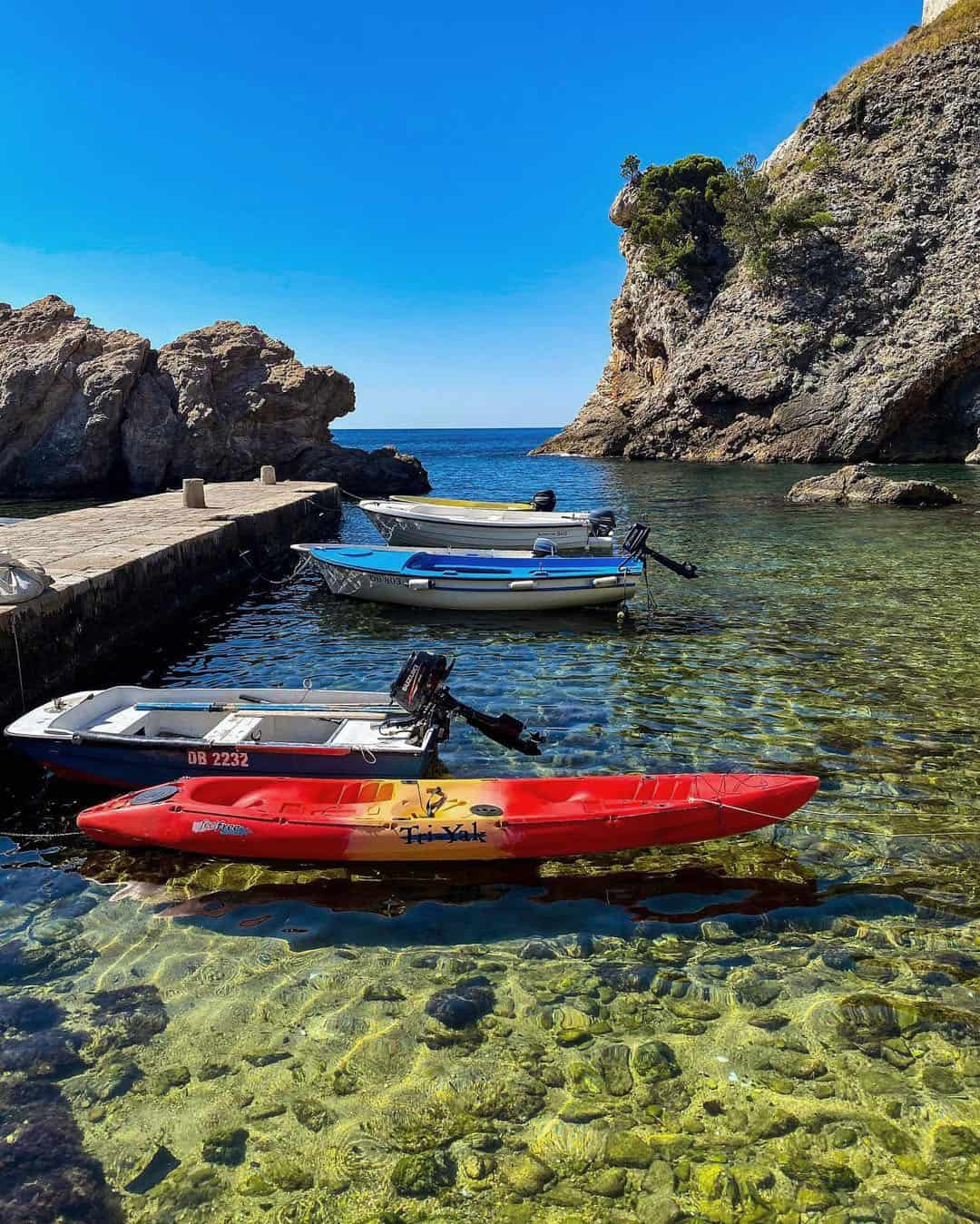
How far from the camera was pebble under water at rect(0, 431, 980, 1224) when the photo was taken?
3.92 metres

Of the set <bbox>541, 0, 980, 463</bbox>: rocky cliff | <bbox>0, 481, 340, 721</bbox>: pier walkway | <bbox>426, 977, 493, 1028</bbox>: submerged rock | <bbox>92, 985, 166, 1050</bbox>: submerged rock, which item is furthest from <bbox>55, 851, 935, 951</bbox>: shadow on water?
<bbox>541, 0, 980, 463</bbox>: rocky cliff

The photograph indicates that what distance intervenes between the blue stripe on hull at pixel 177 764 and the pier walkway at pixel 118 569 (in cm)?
270

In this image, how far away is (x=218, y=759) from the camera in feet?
25.3

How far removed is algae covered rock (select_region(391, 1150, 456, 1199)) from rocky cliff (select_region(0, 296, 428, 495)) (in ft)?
127

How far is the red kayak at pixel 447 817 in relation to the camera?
6.32 m

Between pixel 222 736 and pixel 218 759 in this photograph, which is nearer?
pixel 218 759

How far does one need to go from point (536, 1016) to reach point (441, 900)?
4.99ft

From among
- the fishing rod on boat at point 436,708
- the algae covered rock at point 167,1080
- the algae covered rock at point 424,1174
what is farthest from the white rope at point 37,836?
the algae covered rock at point 424,1174

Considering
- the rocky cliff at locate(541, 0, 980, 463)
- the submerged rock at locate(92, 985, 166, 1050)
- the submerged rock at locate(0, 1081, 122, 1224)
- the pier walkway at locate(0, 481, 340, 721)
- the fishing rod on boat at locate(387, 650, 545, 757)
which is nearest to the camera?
the submerged rock at locate(0, 1081, 122, 1224)

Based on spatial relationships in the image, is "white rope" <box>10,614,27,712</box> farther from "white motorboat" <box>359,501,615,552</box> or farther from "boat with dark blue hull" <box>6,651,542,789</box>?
"white motorboat" <box>359,501,615,552</box>

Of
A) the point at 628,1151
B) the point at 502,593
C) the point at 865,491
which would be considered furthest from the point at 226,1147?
the point at 865,491

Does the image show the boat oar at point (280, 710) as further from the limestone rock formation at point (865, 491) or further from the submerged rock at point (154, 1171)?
the limestone rock formation at point (865, 491)

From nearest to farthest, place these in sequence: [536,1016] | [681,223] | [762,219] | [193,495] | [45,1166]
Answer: [45,1166] < [536,1016] < [193,495] < [762,219] < [681,223]

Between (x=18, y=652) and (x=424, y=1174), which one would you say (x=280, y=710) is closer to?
(x=18, y=652)
